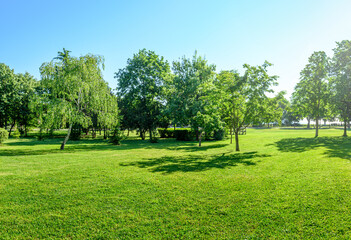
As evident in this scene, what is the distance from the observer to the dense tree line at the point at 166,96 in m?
15.4

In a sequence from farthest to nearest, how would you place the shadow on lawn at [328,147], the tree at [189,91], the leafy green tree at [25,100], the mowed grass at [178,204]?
the leafy green tree at [25,100]
the tree at [189,91]
the shadow on lawn at [328,147]
the mowed grass at [178,204]

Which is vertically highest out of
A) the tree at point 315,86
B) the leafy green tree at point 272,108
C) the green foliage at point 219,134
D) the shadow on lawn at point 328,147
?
the tree at point 315,86

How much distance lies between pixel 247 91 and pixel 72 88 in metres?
15.0

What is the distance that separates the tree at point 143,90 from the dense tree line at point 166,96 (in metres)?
0.15

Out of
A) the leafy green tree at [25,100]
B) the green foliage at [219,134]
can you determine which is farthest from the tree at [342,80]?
the leafy green tree at [25,100]

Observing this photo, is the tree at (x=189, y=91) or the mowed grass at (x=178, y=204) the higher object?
the tree at (x=189, y=91)

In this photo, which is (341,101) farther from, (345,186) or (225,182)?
(225,182)

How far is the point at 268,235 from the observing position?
404cm

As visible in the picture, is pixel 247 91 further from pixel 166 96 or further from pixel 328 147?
pixel 166 96

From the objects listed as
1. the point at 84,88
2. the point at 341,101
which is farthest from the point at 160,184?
the point at 341,101

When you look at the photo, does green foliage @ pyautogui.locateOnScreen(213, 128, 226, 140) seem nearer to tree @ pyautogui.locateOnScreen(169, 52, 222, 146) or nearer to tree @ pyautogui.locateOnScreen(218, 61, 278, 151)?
tree @ pyautogui.locateOnScreen(169, 52, 222, 146)

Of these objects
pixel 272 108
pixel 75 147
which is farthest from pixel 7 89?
pixel 272 108

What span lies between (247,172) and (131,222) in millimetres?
6136

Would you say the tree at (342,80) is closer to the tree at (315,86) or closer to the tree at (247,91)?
the tree at (315,86)
